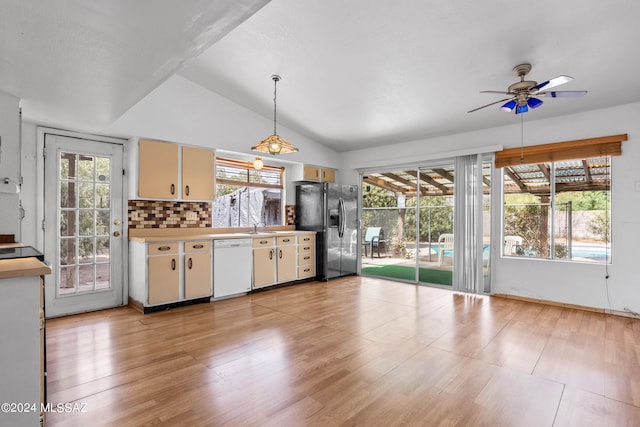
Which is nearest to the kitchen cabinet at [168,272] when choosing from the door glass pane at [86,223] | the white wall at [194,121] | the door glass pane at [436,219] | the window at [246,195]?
the door glass pane at [86,223]

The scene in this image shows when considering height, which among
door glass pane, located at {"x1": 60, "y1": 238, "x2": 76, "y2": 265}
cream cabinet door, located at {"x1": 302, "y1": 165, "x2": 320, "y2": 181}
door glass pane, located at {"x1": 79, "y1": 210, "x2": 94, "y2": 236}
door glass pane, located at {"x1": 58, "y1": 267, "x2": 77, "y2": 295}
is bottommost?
door glass pane, located at {"x1": 58, "y1": 267, "x2": 77, "y2": 295}

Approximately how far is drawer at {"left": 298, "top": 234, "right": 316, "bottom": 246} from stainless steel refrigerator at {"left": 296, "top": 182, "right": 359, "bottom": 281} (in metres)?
0.09

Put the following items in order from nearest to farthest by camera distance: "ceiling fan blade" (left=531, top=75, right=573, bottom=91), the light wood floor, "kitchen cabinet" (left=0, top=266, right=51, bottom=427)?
"kitchen cabinet" (left=0, top=266, right=51, bottom=427)
the light wood floor
"ceiling fan blade" (left=531, top=75, right=573, bottom=91)

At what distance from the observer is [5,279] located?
1.36 metres

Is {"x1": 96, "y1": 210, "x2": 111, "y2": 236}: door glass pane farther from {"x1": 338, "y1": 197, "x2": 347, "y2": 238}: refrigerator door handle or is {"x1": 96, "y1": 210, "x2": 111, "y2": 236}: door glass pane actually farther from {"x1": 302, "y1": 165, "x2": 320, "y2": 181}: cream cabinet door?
{"x1": 338, "y1": 197, "x2": 347, "y2": 238}: refrigerator door handle

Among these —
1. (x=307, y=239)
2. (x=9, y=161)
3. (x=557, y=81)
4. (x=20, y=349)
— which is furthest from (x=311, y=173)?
(x=20, y=349)

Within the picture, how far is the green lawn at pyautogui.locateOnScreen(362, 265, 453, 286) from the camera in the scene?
565 cm

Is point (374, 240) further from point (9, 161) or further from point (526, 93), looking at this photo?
point (9, 161)

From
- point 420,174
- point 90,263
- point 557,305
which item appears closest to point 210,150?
point 90,263

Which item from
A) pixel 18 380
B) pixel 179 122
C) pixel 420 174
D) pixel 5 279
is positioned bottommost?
pixel 18 380

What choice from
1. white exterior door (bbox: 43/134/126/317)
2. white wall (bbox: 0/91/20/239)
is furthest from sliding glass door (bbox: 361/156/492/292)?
white wall (bbox: 0/91/20/239)

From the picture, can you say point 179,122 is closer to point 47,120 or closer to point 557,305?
point 47,120

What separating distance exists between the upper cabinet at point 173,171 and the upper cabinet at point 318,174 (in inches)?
71.1

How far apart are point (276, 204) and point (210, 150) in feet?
5.57
